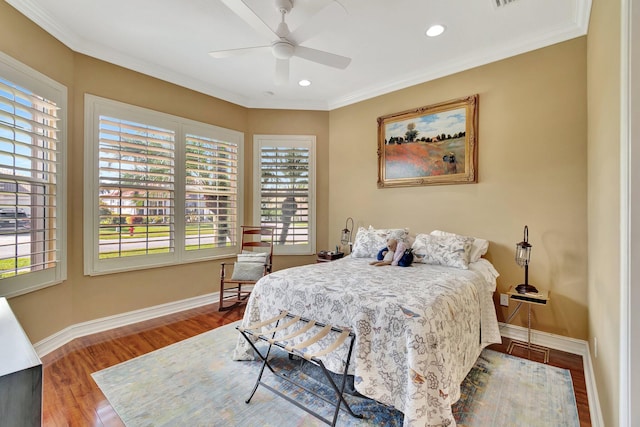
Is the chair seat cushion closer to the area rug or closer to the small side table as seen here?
the area rug

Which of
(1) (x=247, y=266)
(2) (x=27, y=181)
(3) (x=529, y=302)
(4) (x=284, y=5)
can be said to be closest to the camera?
(4) (x=284, y=5)

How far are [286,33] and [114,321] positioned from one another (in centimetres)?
344

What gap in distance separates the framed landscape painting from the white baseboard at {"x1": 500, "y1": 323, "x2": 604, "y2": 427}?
163 centimetres

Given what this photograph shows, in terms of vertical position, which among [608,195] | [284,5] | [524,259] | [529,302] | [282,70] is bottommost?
[529,302]

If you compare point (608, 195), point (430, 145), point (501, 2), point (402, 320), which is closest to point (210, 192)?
point (430, 145)

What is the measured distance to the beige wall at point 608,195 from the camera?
4.54 ft

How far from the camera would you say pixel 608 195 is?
5.31 ft

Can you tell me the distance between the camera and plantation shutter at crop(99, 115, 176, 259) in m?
3.16

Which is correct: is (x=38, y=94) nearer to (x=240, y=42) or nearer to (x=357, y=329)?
(x=240, y=42)

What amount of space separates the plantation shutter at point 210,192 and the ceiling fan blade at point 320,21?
7.25 feet

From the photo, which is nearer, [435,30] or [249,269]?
[435,30]

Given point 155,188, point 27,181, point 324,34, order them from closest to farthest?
point 27,181 < point 324,34 < point 155,188

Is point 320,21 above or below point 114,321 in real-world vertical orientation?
above

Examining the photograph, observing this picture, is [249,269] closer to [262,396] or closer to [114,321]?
[114,321]
